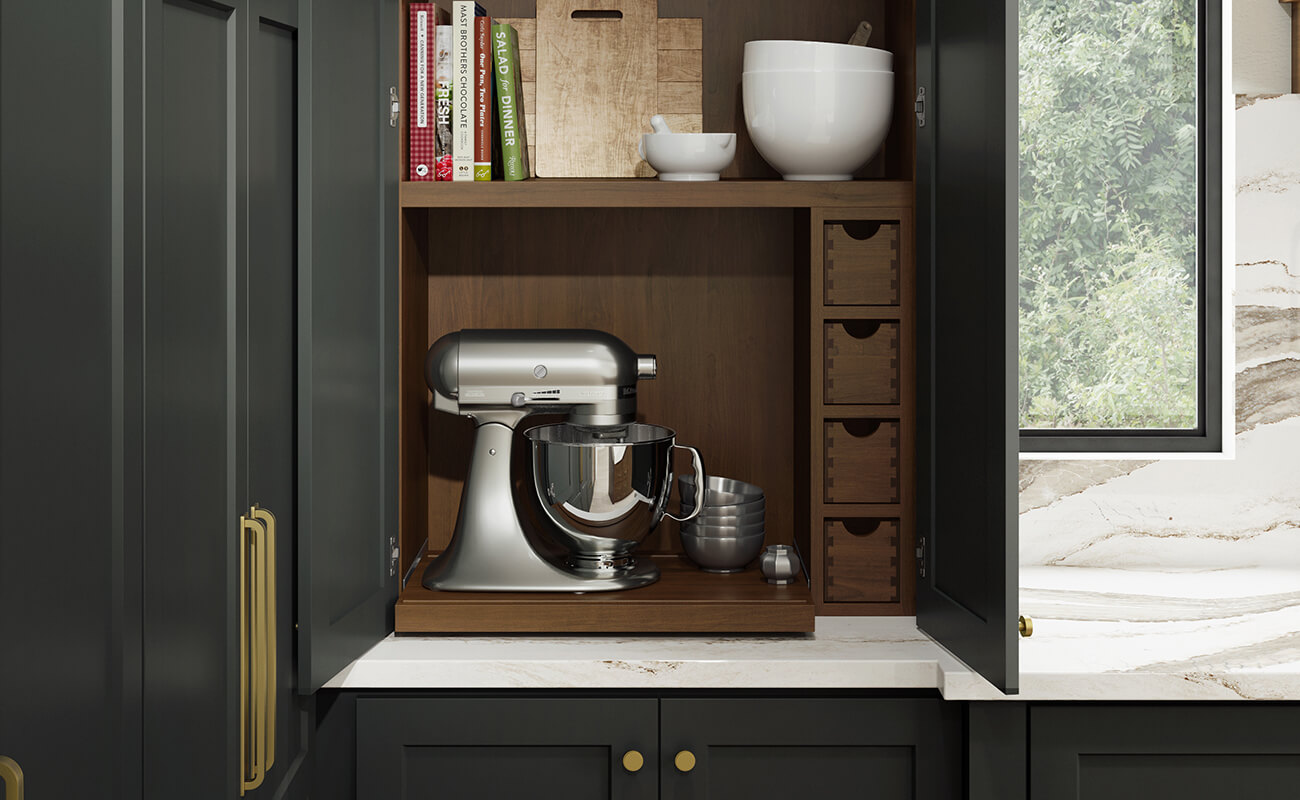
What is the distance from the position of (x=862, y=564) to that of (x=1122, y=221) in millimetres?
823

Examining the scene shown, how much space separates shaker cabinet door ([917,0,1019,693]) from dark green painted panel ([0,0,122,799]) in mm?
944

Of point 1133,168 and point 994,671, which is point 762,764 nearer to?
Answer: point 994,671

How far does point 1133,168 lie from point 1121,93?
137 mm

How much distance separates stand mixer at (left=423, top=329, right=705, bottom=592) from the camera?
1553mm

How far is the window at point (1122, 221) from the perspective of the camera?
6.00 ft

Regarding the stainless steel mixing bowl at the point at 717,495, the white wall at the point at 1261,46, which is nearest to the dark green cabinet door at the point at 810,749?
the stainless steel mixing bowl at the point at 717,495

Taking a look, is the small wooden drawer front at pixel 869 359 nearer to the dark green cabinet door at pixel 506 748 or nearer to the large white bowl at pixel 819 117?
the large white bowl at pixel 819 117

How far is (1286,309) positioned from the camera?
181 centimetres

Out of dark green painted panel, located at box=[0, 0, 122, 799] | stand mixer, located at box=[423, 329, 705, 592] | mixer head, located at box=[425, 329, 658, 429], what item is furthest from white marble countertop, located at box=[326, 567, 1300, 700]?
dark green painted panel, located at box=[0, 0, 122, 799]

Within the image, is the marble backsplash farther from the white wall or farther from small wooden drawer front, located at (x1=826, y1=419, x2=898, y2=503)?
small wooden drawer front, located at (x1=826, y1=419, x2=898, y2=503)

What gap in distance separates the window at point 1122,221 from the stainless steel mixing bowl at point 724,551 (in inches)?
23.0

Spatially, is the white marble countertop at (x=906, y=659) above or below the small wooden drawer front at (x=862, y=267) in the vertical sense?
below

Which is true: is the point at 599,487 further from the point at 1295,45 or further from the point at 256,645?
the point at 1295,45

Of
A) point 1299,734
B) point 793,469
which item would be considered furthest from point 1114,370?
point 1299,734
